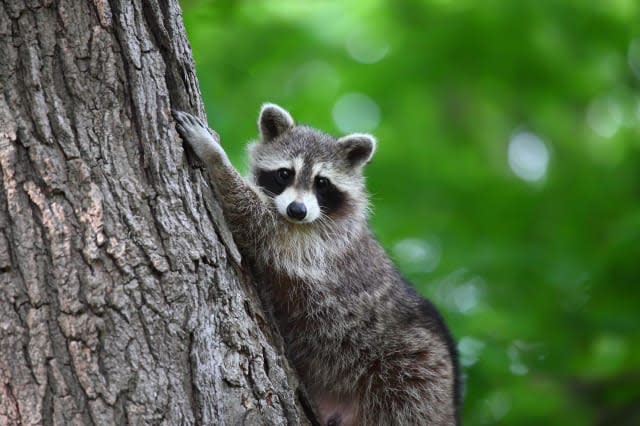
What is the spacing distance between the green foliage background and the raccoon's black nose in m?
1.98

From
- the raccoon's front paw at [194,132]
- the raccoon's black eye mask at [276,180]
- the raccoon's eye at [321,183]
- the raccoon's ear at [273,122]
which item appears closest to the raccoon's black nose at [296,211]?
the raccoon's black eye mask at [276,180]

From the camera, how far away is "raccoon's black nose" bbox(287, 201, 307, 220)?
A: 5.60m

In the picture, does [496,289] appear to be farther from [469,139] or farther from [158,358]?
[158,358]

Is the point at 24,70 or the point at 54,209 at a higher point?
the point at 24,70

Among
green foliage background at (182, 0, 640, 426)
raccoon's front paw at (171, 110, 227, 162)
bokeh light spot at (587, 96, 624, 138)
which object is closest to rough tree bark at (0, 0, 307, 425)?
raccoon's front paw at (171, 110, 227, 162)

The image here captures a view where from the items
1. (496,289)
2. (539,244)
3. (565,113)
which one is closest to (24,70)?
(496,289)

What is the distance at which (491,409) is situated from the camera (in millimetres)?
7434

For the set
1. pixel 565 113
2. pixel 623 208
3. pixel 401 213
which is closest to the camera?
pixel 623 208

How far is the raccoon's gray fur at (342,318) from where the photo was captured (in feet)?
17.8

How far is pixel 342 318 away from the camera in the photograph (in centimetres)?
546

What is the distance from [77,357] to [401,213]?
20.6 feet

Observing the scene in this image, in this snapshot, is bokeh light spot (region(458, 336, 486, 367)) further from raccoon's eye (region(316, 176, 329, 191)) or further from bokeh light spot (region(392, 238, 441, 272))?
raccoon's eye (region(316, 176, 329, 191))

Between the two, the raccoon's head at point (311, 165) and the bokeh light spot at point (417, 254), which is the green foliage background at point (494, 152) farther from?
the raccoon's head at point (311, 165)

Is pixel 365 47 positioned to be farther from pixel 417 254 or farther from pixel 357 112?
pixel 417 254
